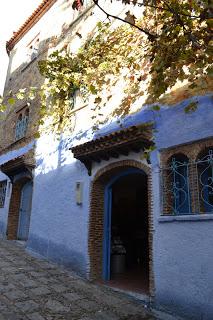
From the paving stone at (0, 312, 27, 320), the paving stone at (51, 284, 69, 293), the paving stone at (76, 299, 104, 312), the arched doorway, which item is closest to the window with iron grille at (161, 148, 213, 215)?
the paving stone at (76, 299, 104, 312)

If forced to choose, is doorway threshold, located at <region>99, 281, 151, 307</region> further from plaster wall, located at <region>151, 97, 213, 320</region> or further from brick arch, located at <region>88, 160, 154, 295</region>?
brick arch, located at <region>88, 160, 154, 295</region>

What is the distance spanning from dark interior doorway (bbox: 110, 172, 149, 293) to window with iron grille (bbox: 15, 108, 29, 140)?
194 inches

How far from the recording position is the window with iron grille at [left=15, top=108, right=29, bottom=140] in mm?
12609

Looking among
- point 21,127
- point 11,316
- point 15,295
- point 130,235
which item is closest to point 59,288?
point 15,295

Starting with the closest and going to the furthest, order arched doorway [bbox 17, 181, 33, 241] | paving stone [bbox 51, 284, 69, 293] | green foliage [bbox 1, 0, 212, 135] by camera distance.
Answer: green foliage [bbox 1, 0, 212, 135]
paving stone [bbox 51, 284, 69, 293]
arched doorway [bbox 17, 181, 33, 241]

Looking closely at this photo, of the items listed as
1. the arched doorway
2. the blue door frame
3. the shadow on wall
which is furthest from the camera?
the arched doorway

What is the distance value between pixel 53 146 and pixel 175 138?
16.4 feet

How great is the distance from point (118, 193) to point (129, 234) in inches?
65.5

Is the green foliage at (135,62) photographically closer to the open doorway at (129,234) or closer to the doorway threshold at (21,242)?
the open doorway at (129,234)

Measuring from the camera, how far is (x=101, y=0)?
401 inches

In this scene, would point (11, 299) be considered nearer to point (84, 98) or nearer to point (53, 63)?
point (53, 63)

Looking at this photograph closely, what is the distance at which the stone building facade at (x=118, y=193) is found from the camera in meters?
5.40

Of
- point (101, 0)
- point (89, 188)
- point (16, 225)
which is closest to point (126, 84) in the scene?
point (89, 188)

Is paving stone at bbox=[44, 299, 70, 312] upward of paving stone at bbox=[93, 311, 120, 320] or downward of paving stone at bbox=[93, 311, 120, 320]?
upward
